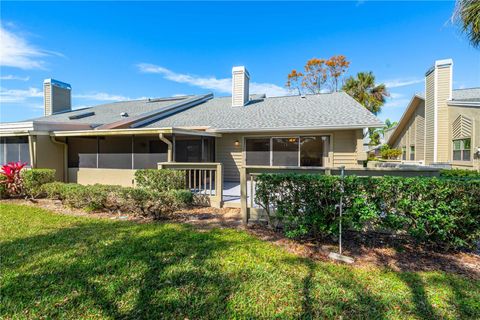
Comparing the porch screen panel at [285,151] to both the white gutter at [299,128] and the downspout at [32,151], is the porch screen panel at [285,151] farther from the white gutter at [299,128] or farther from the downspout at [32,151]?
the downspout at [32,151]

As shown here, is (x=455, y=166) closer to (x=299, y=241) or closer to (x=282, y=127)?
(x=282, y=127)

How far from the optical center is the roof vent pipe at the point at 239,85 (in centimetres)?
1273

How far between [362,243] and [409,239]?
2.73ft

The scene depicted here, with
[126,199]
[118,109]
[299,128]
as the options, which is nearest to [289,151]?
[299,128]

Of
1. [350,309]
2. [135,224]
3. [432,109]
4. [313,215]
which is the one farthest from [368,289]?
[432,109]

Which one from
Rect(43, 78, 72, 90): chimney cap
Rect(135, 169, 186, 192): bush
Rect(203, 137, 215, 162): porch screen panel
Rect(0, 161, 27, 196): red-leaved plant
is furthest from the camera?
Rect(43, 78, 72, 90): chimney cap

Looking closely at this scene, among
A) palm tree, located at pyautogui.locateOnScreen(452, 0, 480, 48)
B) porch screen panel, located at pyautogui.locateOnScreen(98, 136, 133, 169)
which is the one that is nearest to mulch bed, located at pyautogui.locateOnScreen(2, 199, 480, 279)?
palm tree, located at pyautogui.locateOnScreen(452, 0, 480, 48)

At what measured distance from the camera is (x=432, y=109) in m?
14.0

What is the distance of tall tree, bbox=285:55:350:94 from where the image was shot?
25641 millimetres

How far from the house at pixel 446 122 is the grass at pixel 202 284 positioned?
12064 mm

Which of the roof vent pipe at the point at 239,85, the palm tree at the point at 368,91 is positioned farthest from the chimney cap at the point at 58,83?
the palm tree at the point at 368,91

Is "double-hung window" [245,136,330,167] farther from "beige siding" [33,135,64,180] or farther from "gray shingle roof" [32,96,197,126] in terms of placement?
"beige siding" [33,135,64,180]

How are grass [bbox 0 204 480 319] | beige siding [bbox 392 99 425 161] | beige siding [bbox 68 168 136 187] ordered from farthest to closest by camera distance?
beige siding [bbox 392 99 425 161] → beige siding [bbox 68 168 136 187] → grass [bbox 0 204 480 319]

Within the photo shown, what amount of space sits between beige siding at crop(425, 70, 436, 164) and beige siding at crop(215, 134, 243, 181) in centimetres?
1232
